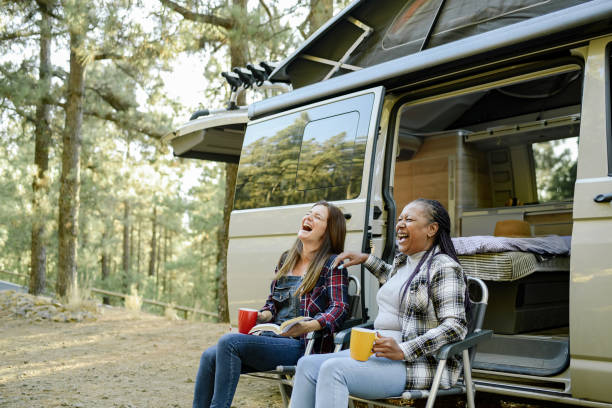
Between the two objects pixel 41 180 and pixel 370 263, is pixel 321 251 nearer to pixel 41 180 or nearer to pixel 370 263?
pixel 370 263

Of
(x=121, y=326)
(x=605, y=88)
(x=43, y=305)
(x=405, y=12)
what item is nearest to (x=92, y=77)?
(x=43, y=305)

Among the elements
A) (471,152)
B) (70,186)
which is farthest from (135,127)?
(471,152)

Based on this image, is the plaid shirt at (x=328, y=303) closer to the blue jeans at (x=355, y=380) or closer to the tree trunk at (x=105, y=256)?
the blue jeans at (x=355, y=380)

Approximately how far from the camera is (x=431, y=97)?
403 cm

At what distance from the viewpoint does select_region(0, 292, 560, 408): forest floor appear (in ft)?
15.8

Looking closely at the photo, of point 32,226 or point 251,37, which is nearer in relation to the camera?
point 251,37

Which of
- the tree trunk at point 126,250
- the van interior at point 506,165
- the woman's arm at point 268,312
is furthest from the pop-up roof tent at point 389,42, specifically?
the tree trunk at point 126,250

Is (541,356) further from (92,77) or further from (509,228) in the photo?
(92,77)

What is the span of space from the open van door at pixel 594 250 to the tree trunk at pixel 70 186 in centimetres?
1059

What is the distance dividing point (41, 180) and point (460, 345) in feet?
40.7

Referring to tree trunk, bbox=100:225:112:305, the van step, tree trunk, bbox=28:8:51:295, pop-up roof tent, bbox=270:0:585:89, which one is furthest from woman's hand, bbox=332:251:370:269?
tree trunk, bbox=100:225:112:305

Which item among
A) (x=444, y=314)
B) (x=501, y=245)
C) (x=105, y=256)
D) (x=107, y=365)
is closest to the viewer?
(x=444, y=314)

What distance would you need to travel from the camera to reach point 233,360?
10.4 feet

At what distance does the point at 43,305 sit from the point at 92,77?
5.92 metres
